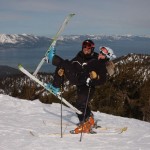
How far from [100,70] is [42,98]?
45.0 m

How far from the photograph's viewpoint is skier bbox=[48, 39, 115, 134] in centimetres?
922

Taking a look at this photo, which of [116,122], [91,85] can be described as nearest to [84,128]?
[91,85]

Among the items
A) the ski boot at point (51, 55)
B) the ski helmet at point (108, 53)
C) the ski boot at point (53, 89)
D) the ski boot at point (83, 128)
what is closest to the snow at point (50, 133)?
the ski boot at point (83, 128)

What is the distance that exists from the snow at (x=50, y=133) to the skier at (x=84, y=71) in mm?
826

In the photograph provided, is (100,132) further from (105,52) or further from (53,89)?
(105,52)

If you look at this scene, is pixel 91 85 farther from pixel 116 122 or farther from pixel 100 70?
pixel 116 122

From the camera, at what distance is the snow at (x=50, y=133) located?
809 cm

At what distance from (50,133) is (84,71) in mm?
2148

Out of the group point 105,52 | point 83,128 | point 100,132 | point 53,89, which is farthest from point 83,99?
point 105,52

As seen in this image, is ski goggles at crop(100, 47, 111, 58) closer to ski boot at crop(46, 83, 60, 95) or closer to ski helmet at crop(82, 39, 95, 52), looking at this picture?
ski helmet at crop(82, 39, 95, 52)

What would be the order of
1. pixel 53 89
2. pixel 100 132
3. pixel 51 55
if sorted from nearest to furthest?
pixel 51 55
pixel 53 89
pixel 100 132

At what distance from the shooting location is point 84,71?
9.38 metres

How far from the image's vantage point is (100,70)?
368 inches

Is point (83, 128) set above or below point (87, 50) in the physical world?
below
